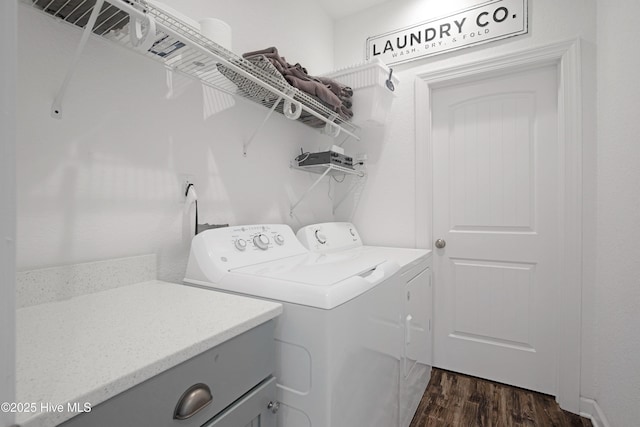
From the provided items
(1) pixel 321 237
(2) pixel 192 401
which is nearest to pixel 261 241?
(1) pixel 321 237

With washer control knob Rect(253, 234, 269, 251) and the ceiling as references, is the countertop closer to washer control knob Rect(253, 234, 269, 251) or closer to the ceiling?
washer control knob Rect(253, 234, 269, 251)

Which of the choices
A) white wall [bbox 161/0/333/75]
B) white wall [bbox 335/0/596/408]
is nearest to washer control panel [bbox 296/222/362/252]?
white wall [bbox 335/0/596/408]

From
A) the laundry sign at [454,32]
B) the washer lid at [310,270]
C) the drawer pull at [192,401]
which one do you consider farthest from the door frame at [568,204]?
the drawer pull at [192,401]

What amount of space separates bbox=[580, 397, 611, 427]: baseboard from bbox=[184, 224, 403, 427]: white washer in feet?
3.86

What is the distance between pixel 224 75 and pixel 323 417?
4.57 ft

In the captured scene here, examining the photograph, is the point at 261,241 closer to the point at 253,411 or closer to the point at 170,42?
the point at 253,411

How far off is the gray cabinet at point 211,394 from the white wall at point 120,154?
643 mm

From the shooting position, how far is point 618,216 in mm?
1438

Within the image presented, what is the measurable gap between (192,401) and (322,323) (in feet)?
1.18

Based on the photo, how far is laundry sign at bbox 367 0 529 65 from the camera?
1.96 meters

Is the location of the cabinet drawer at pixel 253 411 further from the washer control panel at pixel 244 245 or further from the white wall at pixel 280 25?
the white wall at pixel 280 25

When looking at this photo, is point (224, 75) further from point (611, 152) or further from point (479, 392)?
point (479, 392)

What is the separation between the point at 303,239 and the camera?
1.75m

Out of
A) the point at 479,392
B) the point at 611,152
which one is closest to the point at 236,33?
the point at 611,152
